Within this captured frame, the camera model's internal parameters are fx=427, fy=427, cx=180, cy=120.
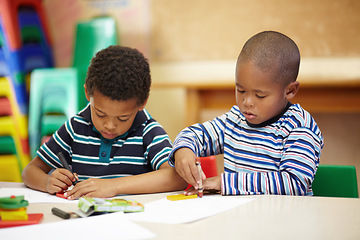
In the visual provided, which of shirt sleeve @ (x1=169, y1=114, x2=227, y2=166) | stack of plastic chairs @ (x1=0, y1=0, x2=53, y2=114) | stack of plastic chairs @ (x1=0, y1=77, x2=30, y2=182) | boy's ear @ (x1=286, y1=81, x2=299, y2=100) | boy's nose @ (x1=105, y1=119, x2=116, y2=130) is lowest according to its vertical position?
stack of plastic chairs @ (x1=0, y1=77, x2=30, y2=182)

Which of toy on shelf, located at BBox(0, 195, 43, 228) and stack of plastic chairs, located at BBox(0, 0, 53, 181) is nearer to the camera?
toy on shelf, located at BBox(0, 195, 43, 228)

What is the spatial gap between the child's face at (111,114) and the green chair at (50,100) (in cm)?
174

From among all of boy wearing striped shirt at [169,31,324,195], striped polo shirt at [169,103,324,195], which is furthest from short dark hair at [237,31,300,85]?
striped polo shirt at [169,103,324,195]

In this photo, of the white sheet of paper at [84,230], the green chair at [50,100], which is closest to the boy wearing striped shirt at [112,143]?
the white sheet of paper at [84,230]

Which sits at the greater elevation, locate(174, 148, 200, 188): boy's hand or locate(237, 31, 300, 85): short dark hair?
locate(237, 31, 300, 85): short dark hair

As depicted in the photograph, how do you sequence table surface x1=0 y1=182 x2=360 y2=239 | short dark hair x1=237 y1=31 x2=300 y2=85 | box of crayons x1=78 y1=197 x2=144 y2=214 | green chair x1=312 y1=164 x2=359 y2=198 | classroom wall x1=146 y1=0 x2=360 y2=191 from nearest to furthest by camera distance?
table surface x1=0 y1=182 x2=360 y2=239, box of crayons x1=78 y1=197 x2=144 y2=214, short dark hair x1=237 y1=31 x2=300 y2=85, green chair x1=312 y1=164 x2=359 y2=198, classroom wall x1=146 y1=0 x2=360 y2=191

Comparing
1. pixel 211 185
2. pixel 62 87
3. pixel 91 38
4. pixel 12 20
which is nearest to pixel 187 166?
pixel 211 185

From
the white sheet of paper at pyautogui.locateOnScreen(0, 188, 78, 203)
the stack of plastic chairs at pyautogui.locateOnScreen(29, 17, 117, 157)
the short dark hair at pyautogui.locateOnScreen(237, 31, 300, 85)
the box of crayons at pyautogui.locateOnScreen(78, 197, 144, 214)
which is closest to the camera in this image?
the box of crayons at pyautogui.locateOnScreen(78, 197, 144, 214)

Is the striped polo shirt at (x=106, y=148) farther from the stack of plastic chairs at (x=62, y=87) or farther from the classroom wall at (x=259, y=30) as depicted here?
the classroom wall at (x=259, y=30)

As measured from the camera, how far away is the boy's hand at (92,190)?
1031 mm

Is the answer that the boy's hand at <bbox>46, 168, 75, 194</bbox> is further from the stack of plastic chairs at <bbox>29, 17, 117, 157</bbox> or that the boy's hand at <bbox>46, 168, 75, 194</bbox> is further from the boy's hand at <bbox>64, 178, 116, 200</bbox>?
the stack of plastic chairs at <bbox>29, 17, 117, 157</bbox>

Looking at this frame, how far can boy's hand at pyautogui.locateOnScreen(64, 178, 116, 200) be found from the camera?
103 centimetres

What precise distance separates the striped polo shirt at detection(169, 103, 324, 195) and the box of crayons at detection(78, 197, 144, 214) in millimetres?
244

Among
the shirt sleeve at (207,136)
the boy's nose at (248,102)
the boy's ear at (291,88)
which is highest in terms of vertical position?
the boy's ear at (291,88)
